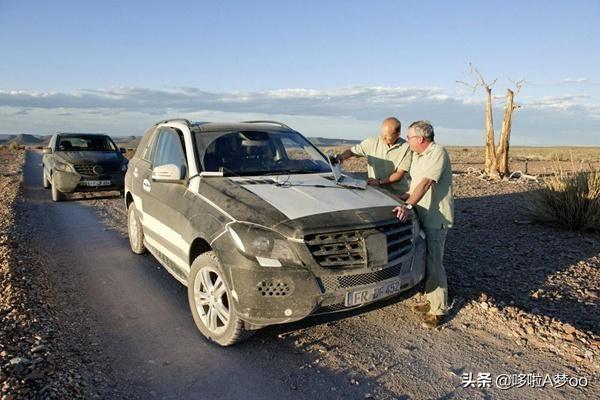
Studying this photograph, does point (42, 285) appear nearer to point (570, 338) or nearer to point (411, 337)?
point (411, 337)

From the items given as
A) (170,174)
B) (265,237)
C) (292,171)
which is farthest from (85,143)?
(265,237)

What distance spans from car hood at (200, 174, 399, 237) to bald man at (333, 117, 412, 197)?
0.95 meters

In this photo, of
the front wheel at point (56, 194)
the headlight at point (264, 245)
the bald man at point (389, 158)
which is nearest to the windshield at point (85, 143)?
the front wheel at point (56, 194)

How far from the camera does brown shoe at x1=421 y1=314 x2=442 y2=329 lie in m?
4.61

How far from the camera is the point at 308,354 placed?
4039 millimetres

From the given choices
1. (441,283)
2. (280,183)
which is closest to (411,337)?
(441,283)

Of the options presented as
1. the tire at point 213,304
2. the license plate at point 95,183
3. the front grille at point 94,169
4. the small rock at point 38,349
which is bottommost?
the small rock at point 38,349

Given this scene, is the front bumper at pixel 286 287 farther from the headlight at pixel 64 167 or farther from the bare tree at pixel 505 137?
the bare tree at pixel 505 137

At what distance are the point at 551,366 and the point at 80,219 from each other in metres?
8.94

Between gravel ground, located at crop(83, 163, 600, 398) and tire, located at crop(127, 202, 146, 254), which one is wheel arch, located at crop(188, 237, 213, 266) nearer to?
gravel ground, located at crop(83, 163, 600, 398)

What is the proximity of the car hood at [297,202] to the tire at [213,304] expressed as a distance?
1.71ft

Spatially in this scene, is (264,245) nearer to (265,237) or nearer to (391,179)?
(265,237)

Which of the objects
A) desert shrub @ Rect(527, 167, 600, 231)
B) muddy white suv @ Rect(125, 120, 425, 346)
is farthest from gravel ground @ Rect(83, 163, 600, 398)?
desert shrub @ Rect(527, 167, 600, 231)

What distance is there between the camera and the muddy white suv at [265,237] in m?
3.76
